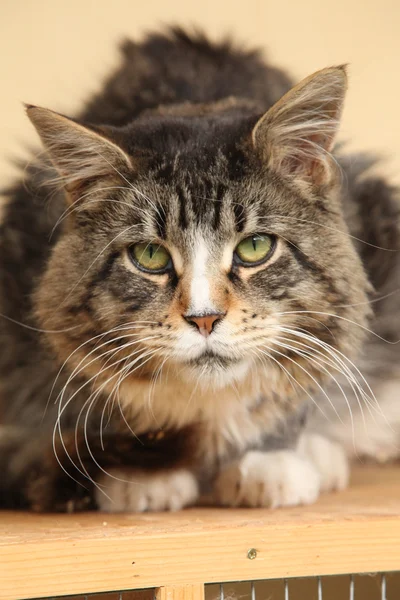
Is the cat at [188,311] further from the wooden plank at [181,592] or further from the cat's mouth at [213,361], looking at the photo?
the wooden plank at [181,592]

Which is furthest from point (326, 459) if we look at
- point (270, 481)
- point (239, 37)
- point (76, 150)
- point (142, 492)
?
point (239, 37)

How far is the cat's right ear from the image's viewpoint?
1188 mm

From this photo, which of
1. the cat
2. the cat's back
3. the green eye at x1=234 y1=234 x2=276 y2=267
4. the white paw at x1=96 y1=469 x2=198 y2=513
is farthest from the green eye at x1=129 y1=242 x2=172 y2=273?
the cat's back

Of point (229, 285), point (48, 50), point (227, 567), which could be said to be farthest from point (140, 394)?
point (48, 50)

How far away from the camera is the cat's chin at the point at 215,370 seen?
117 cm

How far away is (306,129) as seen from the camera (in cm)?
124

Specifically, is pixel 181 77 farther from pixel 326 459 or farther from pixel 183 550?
pixel 183 550

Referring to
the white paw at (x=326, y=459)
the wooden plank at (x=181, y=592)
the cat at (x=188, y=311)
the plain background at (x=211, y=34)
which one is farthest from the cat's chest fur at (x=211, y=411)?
the plain background at (x=211, y=34)

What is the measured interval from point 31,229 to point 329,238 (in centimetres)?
58

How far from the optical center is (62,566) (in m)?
0.95

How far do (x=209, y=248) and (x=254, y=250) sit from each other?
7cm

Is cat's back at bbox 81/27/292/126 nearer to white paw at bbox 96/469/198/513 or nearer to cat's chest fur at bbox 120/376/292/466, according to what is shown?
cat's chest fur at bbox 120/376/292/466

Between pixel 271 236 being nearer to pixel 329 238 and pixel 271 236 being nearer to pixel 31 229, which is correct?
pixel 329 238

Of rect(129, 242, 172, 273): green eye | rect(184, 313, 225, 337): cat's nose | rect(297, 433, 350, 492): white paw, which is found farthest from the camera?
rect(297, 433, 350, 492): white paw
